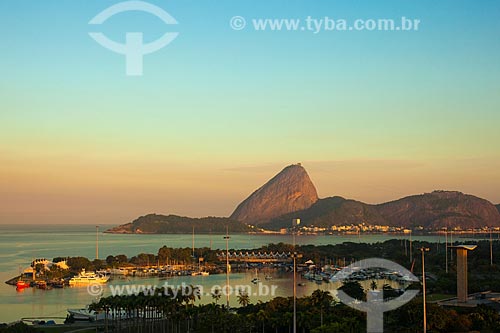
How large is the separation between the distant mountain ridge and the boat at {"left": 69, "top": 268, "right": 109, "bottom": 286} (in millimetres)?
113140

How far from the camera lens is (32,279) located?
51.6 m

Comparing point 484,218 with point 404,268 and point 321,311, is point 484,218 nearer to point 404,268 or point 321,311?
point 404,268

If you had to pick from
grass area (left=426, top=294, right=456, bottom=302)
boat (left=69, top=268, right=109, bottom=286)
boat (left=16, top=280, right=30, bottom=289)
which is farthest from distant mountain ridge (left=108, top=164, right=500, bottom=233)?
grass area (left=426, top=294, right=456, bottom=302)

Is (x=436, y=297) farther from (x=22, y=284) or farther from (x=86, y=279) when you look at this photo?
(x=22, y=284)

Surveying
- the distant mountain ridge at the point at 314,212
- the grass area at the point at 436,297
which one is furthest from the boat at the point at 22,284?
the distant mountain ridge at the point at 314,212

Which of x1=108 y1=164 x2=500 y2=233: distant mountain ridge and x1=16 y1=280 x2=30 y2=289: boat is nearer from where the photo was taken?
x1=16 y1=280 x2=30 y2=289: boat

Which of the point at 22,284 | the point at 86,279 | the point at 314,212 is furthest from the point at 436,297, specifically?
the point at 314,212

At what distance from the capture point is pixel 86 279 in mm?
52000

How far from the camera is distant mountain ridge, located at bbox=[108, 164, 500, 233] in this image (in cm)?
16112

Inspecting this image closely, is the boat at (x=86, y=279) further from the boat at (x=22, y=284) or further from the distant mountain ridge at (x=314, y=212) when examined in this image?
the distant mountain ridge at (x=314, y=212)

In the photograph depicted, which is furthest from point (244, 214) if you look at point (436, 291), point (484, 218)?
point (436, 291)

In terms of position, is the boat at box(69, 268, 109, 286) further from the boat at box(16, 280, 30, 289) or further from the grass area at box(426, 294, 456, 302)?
the grass area at box(426, 294, 456, 302)

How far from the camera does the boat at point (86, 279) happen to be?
51594 mm

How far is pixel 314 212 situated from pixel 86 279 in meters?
128
